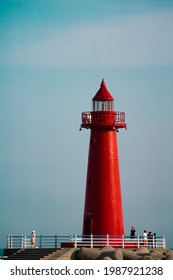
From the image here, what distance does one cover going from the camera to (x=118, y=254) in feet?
165

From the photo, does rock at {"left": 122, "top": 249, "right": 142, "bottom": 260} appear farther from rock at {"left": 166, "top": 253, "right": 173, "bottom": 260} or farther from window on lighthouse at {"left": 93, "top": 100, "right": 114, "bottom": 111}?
window on lighthouse at {"left": 93, "top": 100, "right": 114, "bottom": 111}

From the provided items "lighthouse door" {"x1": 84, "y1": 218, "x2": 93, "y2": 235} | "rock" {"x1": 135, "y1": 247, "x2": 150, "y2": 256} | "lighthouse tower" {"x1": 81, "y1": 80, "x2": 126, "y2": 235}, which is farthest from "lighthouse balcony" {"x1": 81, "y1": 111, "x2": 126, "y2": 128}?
"rock" {"x1": 135, "y1": 247, "x2": 150, "y2": 256}

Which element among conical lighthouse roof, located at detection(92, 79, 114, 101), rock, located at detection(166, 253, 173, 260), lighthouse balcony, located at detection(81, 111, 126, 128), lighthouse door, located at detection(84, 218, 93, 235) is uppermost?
conical lighthouse roof, located at detection(92, 79, 114, 101)

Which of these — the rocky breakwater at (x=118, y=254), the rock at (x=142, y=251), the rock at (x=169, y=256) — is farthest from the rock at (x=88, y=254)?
the rock at (x=169, y=256)

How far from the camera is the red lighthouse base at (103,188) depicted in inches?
2185

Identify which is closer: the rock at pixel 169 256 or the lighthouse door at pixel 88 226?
the rock at pixel 169 256

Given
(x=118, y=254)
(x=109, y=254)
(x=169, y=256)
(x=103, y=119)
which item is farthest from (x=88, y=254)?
(x=103, y=119)

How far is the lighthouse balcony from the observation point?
5597 centimetres

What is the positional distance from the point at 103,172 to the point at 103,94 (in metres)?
3.69

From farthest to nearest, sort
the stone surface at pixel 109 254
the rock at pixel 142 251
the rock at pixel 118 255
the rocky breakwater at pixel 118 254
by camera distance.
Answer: the rock at pixel 142 251 → the stone surface at pixel 109 254 → the rocky breakwater at pixel 118 254 → the rock at pixel 118 255

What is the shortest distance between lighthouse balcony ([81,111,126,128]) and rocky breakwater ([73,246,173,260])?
6567 millimetres

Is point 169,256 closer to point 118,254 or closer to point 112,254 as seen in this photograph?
point 118,254

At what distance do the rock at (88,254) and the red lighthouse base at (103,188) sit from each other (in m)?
3.58

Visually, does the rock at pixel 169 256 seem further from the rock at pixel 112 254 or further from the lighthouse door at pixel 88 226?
the lighthouse door at pixel 88 226
